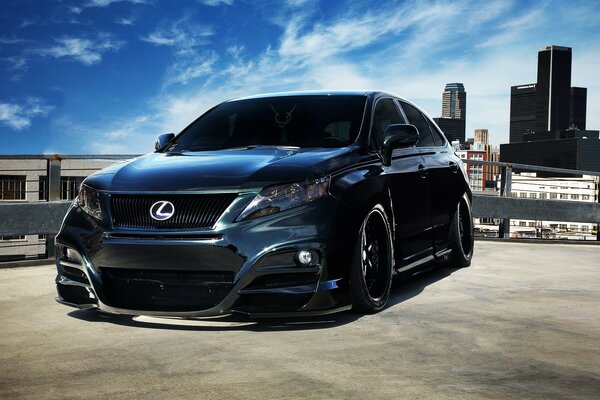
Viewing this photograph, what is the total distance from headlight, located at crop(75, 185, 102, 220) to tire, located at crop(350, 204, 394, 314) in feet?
5.52

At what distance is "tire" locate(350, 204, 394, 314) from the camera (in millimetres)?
5090

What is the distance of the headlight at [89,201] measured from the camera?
16.5ft

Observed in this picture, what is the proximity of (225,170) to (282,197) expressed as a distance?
430 millimetres

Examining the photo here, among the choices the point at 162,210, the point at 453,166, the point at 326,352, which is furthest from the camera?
the point at 453,166

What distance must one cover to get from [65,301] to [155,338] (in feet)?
3.02

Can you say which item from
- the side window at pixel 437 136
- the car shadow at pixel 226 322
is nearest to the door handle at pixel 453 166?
the side window at pixel 437 136

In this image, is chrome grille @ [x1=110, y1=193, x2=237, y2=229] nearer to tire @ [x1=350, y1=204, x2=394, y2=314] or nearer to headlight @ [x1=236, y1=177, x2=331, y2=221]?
headlight @ [x1=236, y1=177, x2=331, y2=221]

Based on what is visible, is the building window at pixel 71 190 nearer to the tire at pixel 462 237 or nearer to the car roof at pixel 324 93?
the car roof at pixel 324 93

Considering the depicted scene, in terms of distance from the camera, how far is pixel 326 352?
431cm

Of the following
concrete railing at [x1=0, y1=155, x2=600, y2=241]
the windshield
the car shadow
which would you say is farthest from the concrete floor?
concrete railing at [x1=0, y1=155, x2=600, y2=241]

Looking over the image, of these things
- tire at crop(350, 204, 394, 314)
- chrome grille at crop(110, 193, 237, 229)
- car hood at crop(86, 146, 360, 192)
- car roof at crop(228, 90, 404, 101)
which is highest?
car roof at crop(228, 90, 404, 101)

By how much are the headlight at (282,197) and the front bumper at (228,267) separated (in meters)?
0.05

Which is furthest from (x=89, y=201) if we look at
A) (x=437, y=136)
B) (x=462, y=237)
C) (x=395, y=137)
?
(x=462, y=237)

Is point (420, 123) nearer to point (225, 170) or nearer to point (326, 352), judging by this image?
point (225, 170)
